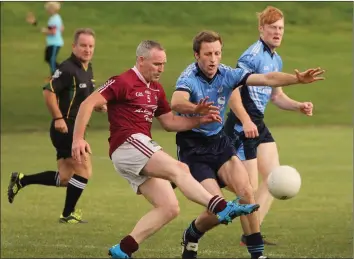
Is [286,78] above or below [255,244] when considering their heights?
above

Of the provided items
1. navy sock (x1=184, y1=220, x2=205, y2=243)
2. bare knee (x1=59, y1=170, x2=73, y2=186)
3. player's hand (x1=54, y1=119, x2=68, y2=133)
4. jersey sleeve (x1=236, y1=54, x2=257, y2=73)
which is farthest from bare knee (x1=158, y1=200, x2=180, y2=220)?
bare knee (x1=59, y1=170, x2=73, y2=186)

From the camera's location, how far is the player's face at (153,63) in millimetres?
9625

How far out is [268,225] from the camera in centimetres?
1370

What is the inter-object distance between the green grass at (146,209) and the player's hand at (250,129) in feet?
4.66

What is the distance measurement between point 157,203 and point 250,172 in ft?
7.25

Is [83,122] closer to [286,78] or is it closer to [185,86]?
[185,86]

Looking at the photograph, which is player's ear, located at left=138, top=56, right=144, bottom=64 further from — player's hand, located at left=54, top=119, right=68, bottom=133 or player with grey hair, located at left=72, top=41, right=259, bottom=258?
player's hand, located at left=54, top=119, right=68, bottom=133

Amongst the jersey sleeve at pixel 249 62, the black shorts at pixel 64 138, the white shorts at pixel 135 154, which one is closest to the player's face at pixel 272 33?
the jersey sleeve at pixel 249 62

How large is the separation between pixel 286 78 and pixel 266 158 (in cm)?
244

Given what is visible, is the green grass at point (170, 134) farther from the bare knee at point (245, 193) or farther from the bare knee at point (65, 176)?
the bare knee at point (245, 193)

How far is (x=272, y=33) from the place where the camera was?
11.6m

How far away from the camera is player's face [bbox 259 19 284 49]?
455 inches

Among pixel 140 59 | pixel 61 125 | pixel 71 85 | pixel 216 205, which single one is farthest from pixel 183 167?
pixel 71 85

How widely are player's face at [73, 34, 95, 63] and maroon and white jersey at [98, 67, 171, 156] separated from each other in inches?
130
